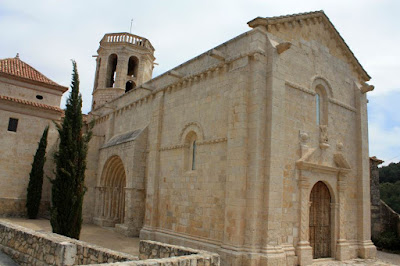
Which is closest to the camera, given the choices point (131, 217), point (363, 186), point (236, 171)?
point (236, 171)

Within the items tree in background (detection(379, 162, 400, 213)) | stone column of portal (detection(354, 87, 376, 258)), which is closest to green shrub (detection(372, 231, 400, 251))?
stone column of portal (detection(354, 87, 376, 258))

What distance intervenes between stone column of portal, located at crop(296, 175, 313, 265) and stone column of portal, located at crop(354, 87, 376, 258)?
3316 millimetres

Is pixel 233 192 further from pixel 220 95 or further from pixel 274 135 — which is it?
pixel 220 95

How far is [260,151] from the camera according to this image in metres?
9.59

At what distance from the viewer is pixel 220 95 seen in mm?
11250

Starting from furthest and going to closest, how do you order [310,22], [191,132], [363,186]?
[363,186]
[191,132]
[310,22]

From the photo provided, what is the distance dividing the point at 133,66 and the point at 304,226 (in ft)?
57.4

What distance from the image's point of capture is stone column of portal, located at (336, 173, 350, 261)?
445 inches

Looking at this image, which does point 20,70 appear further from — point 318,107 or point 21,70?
point 318,107

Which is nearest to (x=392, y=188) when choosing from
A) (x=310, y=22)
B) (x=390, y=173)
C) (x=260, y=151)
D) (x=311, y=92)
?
(x=390, y=173)

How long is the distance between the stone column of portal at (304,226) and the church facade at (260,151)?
0.03 m

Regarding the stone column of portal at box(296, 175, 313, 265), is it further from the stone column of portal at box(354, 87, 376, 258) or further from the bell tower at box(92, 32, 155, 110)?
the bell tower at box(92, 32, 155, 110)

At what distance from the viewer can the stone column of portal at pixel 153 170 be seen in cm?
1298

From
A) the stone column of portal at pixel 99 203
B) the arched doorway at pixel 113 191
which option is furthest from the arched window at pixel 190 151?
the stone column of portal at pixel 99 203
